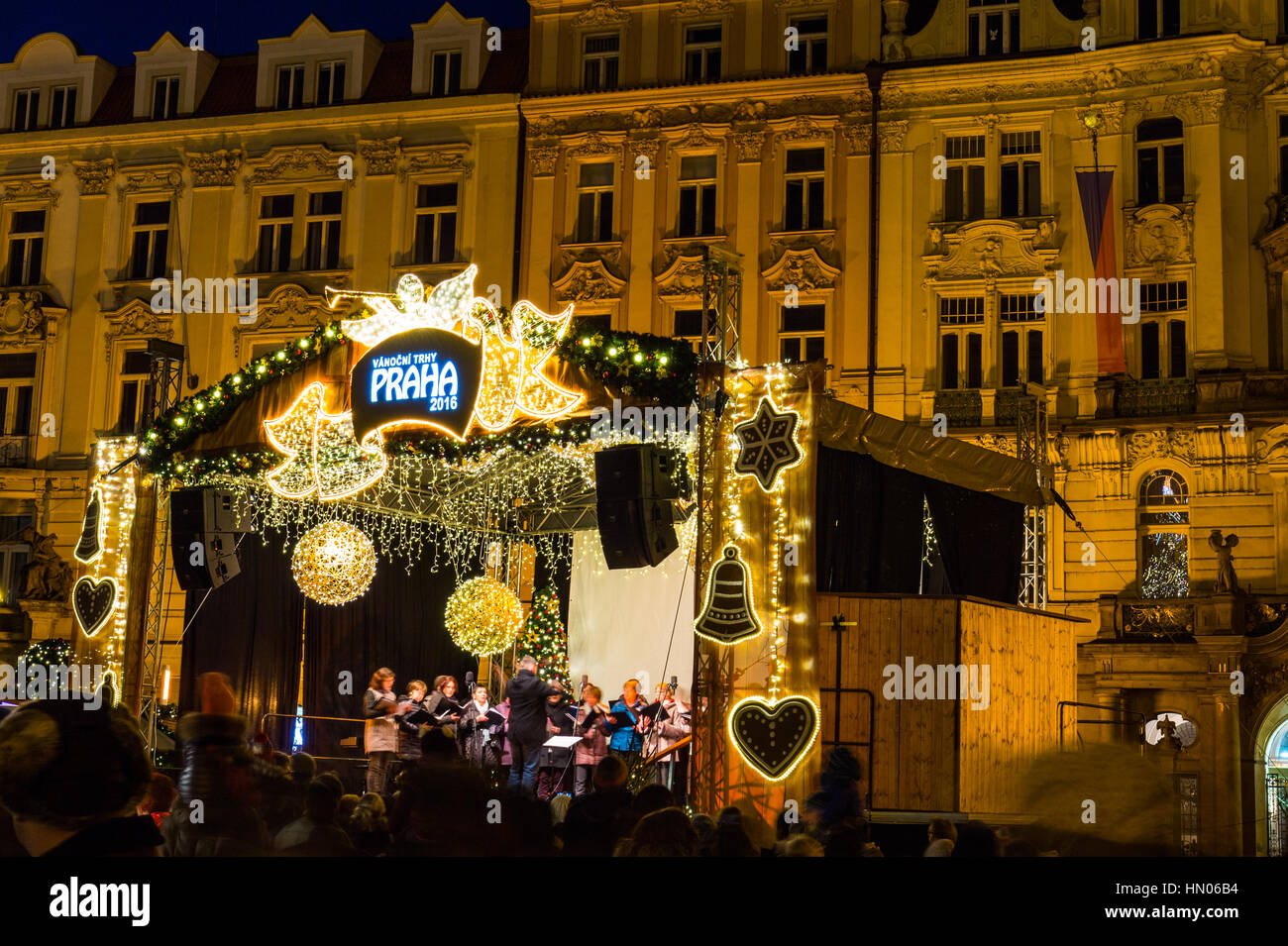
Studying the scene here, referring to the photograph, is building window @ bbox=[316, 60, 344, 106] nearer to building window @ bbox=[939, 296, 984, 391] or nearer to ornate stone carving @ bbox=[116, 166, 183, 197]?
ornate stone carving @ bbox=[116, 166, 183, 197]

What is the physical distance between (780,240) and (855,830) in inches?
733

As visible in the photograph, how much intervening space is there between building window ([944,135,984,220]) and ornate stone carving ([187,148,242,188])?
13042 mm

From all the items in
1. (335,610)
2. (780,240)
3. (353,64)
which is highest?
(353,64)

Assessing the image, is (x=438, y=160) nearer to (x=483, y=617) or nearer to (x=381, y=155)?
(x=381, y=155)

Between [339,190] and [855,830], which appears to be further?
[339,190]

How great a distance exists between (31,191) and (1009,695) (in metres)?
22.4

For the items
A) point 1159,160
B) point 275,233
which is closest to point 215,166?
point 275,233

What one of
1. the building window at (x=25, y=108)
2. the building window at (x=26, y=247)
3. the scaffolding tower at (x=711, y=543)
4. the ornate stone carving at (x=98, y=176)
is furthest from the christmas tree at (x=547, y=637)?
the building window at (x=25, y=108)

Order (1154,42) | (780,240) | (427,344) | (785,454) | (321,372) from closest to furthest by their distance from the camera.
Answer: (785,454), (427,344), (321,372), (1154,42), (780,240)

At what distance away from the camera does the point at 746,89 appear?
25.2 meters

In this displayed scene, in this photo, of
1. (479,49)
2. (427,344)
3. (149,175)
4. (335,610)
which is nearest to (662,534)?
(427,344)

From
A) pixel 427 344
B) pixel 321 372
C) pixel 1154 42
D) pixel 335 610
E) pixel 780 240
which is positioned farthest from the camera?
pixel 780 240

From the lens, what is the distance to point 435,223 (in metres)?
26.6

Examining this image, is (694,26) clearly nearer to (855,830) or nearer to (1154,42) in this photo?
(1154,42)
